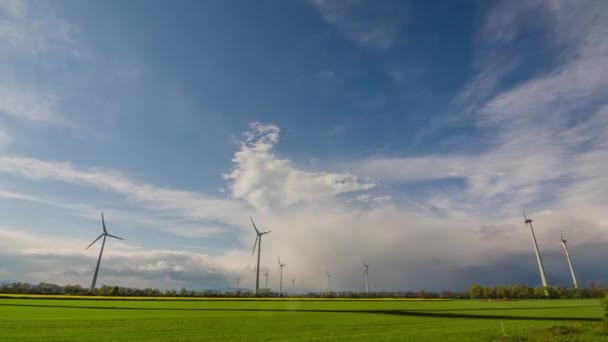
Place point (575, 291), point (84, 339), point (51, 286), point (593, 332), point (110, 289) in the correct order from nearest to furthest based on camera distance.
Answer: point (84, 339), point (593, 332), point (110, 289), point (51, 286), point (575, 291)

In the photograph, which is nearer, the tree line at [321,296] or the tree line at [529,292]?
the tree line at [321,296]

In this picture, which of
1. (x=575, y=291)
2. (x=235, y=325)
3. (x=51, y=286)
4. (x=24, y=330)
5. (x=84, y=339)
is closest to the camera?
(x=84, y=339)

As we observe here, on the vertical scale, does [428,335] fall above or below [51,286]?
below

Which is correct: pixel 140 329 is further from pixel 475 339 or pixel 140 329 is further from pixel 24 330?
pixel 475 339

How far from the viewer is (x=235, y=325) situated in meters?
41.1

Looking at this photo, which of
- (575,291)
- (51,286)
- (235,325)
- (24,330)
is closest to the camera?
(24,330)

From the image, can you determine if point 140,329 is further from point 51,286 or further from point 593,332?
point 51,286

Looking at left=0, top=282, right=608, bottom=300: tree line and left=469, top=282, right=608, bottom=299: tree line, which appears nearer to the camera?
left=0, top=282, right=608, bottom=300: tree line

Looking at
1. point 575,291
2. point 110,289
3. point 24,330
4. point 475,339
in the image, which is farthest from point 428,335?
point 575,291

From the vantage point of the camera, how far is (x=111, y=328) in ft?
120

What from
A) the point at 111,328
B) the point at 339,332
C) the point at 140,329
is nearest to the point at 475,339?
the point at 339,332

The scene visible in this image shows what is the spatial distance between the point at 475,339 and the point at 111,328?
127 ft

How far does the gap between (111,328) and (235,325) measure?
1377cm

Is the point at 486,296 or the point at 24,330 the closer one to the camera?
the point at 24,330
